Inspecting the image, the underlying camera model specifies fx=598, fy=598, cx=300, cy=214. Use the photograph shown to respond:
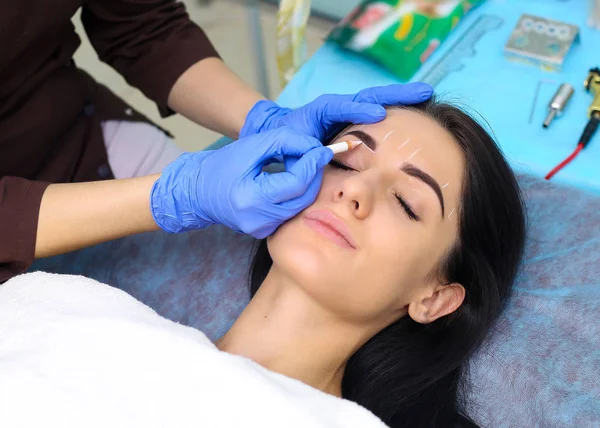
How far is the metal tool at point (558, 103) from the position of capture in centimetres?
166

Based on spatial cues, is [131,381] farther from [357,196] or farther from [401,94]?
[401,94]

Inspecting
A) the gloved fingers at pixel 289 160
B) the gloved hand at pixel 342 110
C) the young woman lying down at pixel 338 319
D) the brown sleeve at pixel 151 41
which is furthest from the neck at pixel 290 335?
the brown sleeve at pixel 151 41

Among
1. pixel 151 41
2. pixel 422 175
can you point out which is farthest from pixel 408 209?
pixel 151 41

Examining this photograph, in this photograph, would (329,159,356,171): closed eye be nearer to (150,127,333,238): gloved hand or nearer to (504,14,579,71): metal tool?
(150,127,333,238): gloved hand

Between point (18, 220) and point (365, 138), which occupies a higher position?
point (365, 138)

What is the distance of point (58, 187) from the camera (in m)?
1.19

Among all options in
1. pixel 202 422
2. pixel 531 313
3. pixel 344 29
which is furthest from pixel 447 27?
pixel 202 422

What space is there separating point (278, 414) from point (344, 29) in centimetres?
138

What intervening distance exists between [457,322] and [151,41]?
3.35 feet

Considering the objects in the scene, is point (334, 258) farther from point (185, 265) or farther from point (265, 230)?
point (185, 265)

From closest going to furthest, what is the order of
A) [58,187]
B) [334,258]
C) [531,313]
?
[334,258]
[58,187]
[531,313]

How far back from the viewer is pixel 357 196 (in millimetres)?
1063

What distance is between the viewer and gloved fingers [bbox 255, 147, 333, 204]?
1.06m

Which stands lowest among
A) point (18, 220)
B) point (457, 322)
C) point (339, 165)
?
point (457, 322)
